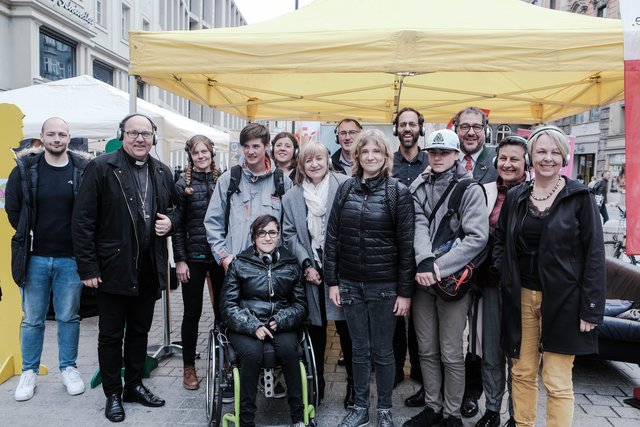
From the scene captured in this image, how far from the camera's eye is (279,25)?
4.40 metres

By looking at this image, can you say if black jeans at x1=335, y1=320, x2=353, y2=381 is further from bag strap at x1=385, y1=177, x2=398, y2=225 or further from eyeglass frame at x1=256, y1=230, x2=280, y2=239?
bag strap at x1=385, y1=177, x2=398, y2=225

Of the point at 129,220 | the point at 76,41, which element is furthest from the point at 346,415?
the point at 76,41

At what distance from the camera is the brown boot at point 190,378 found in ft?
13.6

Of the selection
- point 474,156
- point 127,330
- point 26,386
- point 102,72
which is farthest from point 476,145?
point 102,72

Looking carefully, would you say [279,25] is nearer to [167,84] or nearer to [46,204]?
[167,84]

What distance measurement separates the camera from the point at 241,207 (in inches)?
156

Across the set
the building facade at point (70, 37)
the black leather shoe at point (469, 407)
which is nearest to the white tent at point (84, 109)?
the building facade at point (70, 37)

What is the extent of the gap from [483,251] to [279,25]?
2.64 m

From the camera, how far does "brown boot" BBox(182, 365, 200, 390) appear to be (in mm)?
4155

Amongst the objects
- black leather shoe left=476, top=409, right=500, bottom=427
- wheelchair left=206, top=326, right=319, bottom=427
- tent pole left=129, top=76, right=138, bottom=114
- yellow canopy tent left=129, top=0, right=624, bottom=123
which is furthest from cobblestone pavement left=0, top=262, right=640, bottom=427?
yellow canopy tent left=129, top=0, right=624, bottom=123

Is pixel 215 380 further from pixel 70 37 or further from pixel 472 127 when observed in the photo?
pixel 70 37

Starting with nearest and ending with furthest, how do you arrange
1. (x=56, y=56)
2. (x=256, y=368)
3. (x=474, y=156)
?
(x=256, y=368)
(x=474, y=156)
(x=56, y=56)

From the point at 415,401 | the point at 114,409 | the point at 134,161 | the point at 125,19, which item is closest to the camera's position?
the point at 114,409

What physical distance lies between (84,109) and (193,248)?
5.23 metres
